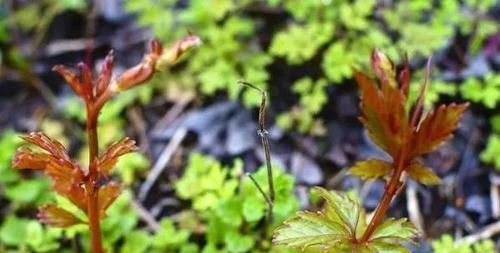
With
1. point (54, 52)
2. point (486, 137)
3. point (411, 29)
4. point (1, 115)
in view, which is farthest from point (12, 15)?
point (486, 137)

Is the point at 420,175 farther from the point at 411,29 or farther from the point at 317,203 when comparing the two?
the point at 411,29

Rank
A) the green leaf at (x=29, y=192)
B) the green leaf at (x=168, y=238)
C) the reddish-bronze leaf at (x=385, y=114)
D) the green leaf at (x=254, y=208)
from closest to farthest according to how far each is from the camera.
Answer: the reddish-bronze leaf at (x=385, y=114) → the green leaf at (x=254, y=208) → the green leaf at (x=168, y=238) → the green leaf at (x=29, y=192)

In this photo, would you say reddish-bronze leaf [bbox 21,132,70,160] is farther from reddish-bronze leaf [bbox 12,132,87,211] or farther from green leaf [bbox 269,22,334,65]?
green leaf [bbox 269,22,334,65]

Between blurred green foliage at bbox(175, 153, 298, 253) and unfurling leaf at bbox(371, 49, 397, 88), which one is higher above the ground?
unfurling leaf at bbox(371, 49, 397, 88)

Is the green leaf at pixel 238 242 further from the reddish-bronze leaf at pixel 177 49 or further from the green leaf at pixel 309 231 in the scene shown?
the reddish-bronze leaf at pixel 177 49

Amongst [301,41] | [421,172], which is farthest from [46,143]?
[301,41]

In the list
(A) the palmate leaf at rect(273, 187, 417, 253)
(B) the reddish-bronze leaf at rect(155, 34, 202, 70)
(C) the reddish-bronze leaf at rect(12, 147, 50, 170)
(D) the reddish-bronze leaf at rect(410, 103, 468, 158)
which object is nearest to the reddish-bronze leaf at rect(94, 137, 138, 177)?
(C) the reddish-bronze leaf at rect(12, 147, 50, 170)

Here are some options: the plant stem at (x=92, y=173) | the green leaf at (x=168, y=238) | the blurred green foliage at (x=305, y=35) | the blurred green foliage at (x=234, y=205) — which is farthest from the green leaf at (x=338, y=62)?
the plant stem at (x=92, y=173)
